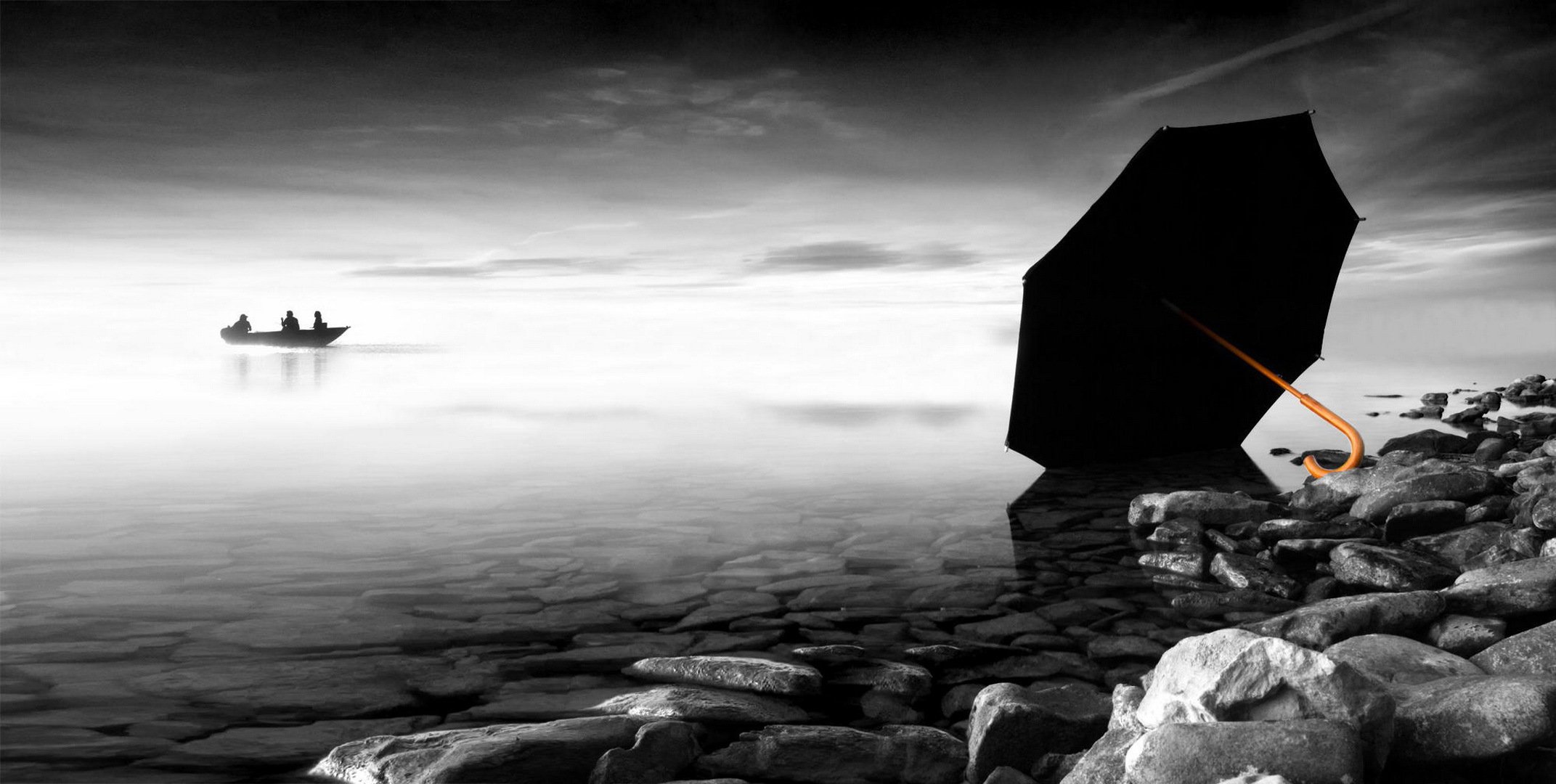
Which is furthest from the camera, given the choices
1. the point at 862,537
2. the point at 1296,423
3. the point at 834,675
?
the point at 1296,423

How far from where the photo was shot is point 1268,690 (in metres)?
3.43

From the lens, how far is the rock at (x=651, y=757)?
387cm

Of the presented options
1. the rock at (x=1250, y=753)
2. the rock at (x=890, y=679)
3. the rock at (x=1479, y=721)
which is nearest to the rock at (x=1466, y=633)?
the rock at (x=1479, y=721)

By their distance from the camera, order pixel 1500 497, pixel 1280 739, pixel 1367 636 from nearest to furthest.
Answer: pixel 1280 739 < pixel 1367 636 < pixel 1500 497

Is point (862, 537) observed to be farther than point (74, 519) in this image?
No

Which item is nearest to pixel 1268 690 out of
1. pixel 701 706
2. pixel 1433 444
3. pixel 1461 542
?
pixel 701 706

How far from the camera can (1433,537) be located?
7.43 m

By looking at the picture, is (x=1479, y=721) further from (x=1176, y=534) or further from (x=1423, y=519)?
(x=1423, y=519)

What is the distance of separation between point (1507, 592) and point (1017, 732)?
3.14 m

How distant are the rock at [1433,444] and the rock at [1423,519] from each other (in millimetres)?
4827

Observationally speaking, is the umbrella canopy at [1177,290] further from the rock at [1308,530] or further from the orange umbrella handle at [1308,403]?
the rock at [1308,530]

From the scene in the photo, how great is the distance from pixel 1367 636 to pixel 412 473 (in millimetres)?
10496

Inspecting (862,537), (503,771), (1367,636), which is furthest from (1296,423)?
(503,771)

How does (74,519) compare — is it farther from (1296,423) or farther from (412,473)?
(1296,423)
